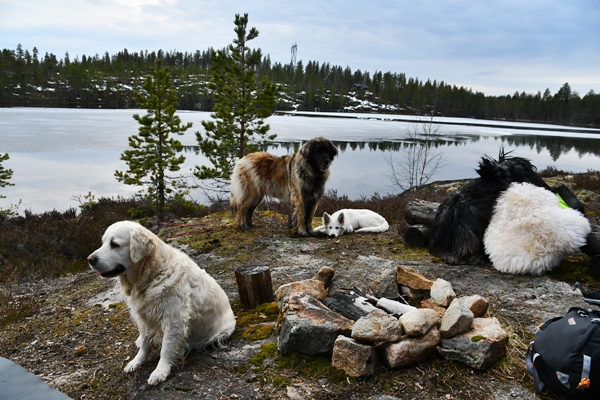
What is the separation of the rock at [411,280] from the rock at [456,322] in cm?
97

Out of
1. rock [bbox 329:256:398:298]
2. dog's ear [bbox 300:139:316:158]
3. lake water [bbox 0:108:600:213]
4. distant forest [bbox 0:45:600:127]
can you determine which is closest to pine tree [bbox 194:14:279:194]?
lake water [bbox 0:108:600:213]

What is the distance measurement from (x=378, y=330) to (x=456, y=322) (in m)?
0.67

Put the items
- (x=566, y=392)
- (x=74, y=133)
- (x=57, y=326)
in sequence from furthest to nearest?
(x=74, y=133) → (x=57, y=326) → (x=566, y=392)

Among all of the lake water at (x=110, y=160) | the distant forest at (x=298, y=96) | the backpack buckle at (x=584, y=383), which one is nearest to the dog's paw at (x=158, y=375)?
the backpack buckle at (x=584, y=383)

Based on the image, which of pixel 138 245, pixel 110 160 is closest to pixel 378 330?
pixel 138 245

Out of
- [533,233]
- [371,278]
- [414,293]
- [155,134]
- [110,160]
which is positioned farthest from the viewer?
[110,160]

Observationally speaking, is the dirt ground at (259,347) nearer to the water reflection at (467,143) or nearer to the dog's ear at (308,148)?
the dog's ear at (308,148)

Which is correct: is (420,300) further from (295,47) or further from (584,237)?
(295,47)

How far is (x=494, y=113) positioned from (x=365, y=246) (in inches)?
4157

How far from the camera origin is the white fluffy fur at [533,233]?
5066mm

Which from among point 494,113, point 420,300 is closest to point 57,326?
point 420,300

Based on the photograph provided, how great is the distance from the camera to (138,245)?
335 cm

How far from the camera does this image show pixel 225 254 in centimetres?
729

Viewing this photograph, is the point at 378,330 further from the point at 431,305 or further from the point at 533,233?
the point at 533,233
